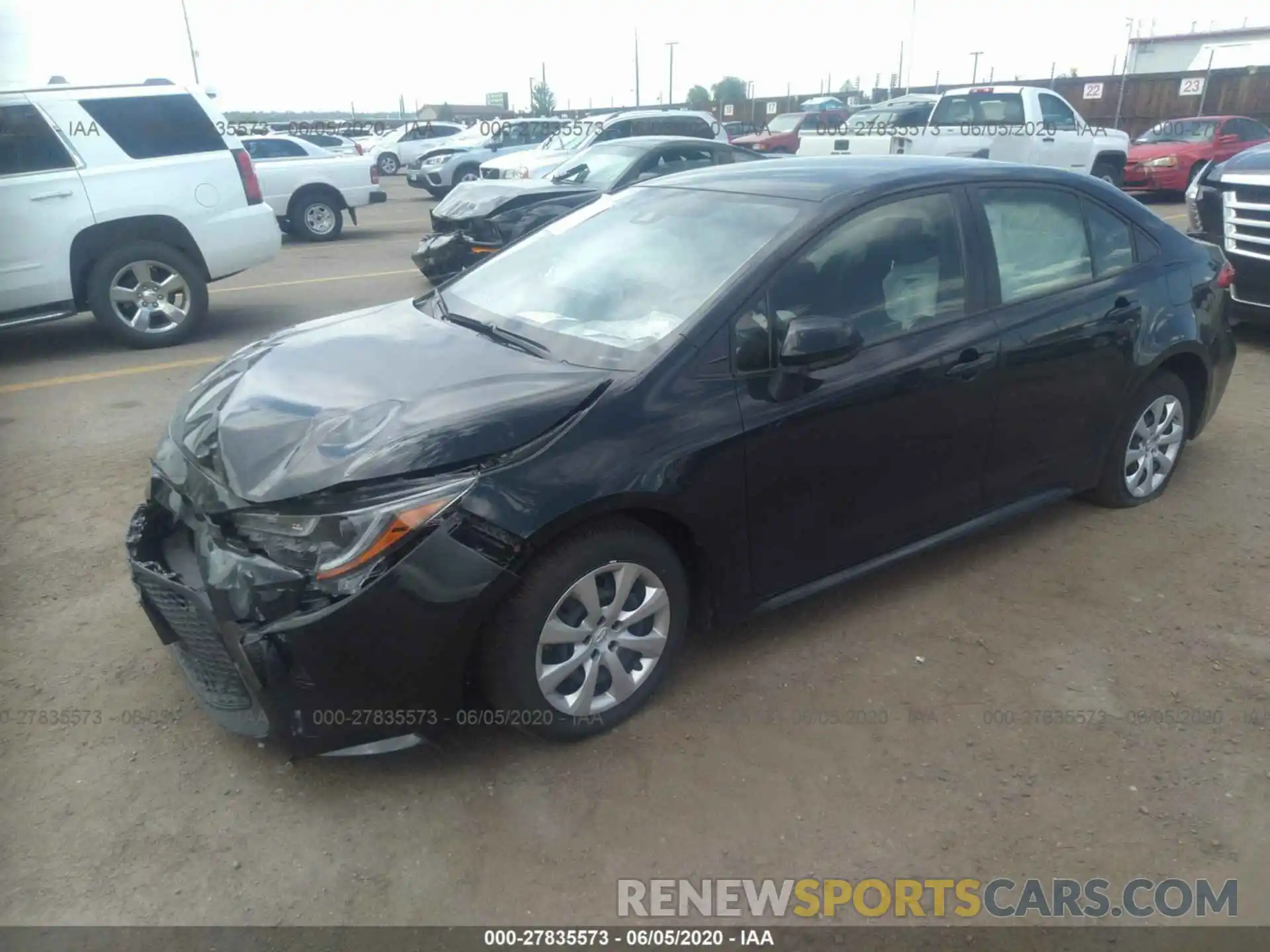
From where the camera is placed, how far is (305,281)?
10.9 m

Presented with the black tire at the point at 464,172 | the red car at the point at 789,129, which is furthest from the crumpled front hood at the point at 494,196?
the red car at the point at 789,129

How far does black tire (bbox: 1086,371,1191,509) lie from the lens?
430 cm

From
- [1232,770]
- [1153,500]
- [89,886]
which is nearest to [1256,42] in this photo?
[1153,500]

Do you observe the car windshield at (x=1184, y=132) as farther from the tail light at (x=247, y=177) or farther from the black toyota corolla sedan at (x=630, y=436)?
the tail light at (x=247, y=177)

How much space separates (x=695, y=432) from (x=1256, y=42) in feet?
136

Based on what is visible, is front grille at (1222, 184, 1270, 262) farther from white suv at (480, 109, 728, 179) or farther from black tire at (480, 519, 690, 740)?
white suv at (480, 109, 728, 179)

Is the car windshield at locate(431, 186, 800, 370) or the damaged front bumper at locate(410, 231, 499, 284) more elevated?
the car windshield at locate(431, 186, 800, 370)

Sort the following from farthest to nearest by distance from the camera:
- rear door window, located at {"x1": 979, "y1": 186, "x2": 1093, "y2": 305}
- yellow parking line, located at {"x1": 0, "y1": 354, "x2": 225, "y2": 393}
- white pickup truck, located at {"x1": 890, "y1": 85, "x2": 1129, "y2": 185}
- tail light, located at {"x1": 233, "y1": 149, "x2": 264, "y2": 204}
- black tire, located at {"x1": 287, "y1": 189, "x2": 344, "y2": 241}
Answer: white pickup truck, located at {"x1": 890, "y1": 85, "x2": 1129, "y2": 185}, black tire, located at {"x1": 287, "y1": 189, "x2": 344, "y2": 241}, tail light, located at {"x1": 233, "y1": 149, "x2": 264, "y2": 204}, yellow parking line, located at {"x1": 0, "y1": 354, "x2": 225, "y2": 393}, rear door window, located at {"x1": 979, "y1": 186, "x2": 1093, "y2": 305}

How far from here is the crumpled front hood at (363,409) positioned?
262 cm

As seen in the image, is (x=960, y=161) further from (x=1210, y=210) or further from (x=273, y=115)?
(x=273, y=115)

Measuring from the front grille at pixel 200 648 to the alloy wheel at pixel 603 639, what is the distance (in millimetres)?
859

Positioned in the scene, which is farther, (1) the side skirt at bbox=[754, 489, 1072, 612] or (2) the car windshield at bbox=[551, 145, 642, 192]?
(2) the car windshield at bbox=[551, 145, 642, 192]

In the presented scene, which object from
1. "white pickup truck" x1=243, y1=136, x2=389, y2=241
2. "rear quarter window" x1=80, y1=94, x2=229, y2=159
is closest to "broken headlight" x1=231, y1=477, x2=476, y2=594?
"rear quarter window" x1=80, y1=94, x2=229, y2=159

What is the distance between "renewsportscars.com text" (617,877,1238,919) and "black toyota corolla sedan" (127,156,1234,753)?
625 millimetres
